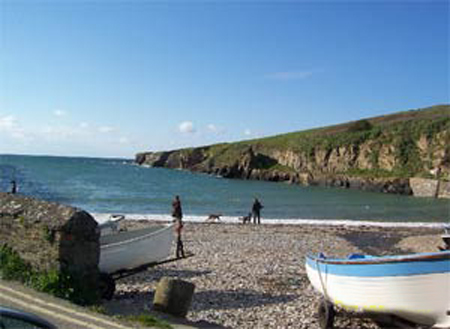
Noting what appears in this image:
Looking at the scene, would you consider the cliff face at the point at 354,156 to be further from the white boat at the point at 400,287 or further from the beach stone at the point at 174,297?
the beach stone at the point at 174,297

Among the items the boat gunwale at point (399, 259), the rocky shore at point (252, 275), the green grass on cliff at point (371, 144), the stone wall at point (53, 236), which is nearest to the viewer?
the boat gunwale at point (399, 259)

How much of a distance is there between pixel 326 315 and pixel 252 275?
5801 millimetres

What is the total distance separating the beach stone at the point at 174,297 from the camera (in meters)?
10.7

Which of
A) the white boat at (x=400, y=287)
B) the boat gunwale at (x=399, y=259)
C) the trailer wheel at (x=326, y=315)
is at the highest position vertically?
the boat gunwale at (x=399, y=259)

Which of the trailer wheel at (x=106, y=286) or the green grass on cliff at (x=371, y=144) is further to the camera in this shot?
the green grass on cliff at (x=371, y=144)

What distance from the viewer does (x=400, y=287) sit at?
9.70m

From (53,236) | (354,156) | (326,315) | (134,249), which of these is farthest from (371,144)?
(53,236)

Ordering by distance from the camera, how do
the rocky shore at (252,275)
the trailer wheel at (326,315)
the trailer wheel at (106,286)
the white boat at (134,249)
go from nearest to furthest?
the trailer wheel at (326,315), the rocky shore at (252,275), the trailer wheel at (106,286), the white boat at (134,249)

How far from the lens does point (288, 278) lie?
1630 cm

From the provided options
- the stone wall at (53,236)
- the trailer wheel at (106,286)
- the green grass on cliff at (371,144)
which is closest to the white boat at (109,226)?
the trailer wheel at (106,286)

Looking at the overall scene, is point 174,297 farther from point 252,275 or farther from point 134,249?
point 252,275

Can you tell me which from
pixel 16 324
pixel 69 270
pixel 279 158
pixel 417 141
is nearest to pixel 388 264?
pixel 69 270

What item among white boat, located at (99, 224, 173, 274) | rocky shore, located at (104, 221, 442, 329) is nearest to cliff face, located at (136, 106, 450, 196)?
rocky shore, located at (104, 221, 442, 329)

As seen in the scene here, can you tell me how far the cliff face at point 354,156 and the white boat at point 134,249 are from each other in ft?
241
